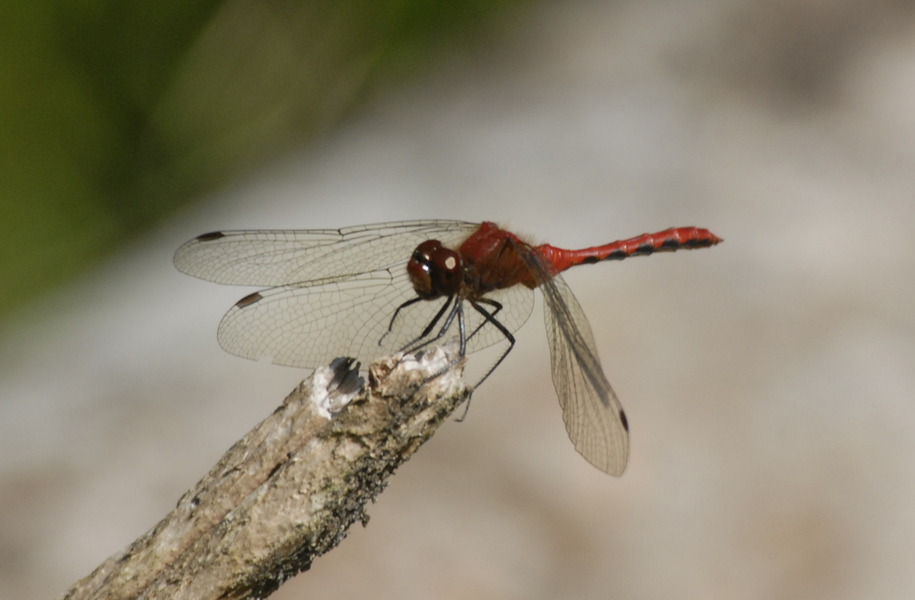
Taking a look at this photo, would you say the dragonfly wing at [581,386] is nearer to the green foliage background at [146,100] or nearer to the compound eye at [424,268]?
the compound eye at [424,268]

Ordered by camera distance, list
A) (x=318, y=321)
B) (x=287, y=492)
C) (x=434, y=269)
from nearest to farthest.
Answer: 1. (x=287, y=492)
2. (x=434, y=269)
3. (x=318, y=321)

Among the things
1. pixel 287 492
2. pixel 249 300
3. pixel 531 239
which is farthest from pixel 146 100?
pixel 287 492

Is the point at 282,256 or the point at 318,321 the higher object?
the point at 282,256

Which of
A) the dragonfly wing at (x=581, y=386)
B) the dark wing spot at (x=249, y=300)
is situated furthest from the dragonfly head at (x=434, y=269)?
the dark wing spot at (x=249, y=300)

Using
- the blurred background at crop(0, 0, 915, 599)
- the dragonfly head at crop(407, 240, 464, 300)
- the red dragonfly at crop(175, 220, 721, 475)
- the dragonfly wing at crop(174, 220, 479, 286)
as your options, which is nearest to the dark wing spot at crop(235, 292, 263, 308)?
the red dragonfly at crop(175, 220, 721, 475)

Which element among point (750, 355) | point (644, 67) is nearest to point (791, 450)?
point (750, 355)

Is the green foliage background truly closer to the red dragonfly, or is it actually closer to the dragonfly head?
the red dragonfly

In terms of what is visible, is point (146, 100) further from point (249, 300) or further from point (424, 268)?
point (424, 268)
